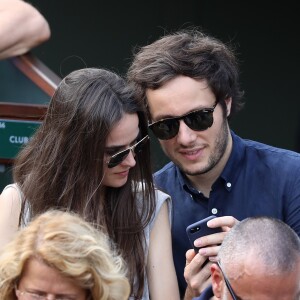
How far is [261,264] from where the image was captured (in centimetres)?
222

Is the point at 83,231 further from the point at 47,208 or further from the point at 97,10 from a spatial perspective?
the point at 97,10

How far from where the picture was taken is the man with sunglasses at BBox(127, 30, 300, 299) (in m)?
3.03

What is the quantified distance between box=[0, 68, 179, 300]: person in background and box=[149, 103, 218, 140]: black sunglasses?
7cm

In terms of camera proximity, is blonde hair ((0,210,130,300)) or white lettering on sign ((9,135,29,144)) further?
white lettering on sign ((9,135,29,144))

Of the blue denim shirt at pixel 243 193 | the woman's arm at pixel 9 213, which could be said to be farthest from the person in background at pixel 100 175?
the blue denim shirt at pixel 243 193

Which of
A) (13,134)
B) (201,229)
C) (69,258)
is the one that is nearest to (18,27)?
(201,229)

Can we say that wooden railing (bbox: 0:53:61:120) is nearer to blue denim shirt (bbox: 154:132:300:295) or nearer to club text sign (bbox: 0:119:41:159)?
club text sign (bbox: 0:119:41:159)

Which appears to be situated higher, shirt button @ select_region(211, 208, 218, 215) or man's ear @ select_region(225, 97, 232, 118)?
man's ear @ select_region(225, 97, 232, 118)

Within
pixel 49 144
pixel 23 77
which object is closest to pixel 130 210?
pixel 49 144

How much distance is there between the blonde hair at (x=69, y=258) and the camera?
2246 mm

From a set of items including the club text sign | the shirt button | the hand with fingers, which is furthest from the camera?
the club text sign

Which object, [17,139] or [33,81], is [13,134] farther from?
[33,81]

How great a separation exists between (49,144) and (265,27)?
3665mm

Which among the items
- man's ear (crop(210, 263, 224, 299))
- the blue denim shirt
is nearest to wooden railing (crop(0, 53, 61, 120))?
the blue denim shirt
